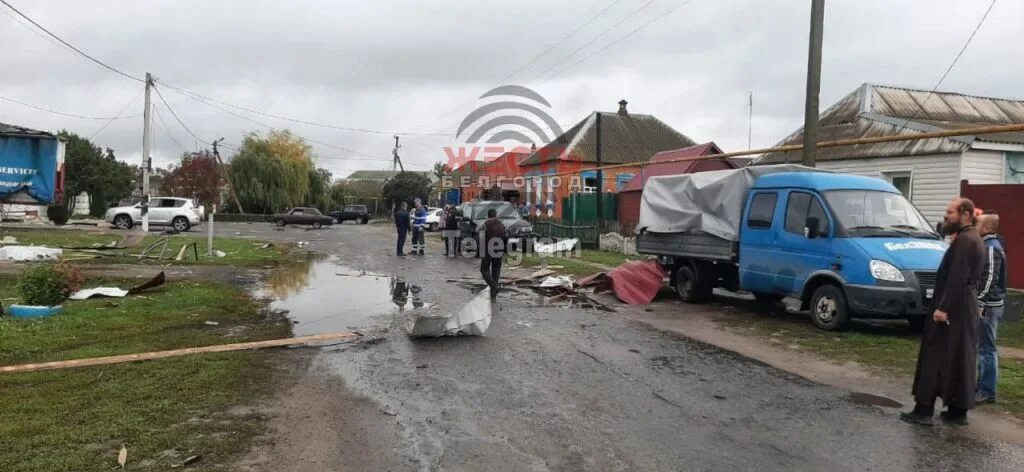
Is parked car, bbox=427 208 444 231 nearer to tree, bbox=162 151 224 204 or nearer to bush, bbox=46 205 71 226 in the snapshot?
bush, bbox=46 205 71 226

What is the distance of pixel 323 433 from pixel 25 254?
14550mm

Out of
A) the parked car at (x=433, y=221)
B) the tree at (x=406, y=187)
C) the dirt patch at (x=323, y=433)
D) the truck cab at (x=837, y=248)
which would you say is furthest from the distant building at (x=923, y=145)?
the tree at (x=406, y=187)

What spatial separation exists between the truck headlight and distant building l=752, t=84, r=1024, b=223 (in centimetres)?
651

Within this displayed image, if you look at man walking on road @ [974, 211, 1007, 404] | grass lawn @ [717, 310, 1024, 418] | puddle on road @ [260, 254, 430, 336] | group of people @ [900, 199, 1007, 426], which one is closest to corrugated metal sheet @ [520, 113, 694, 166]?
puddle on road @ [260, 254, 430, 336]

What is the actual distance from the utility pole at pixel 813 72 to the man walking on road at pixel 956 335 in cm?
689

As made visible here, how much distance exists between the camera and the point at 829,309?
29.4ft

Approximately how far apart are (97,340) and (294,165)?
2069 inches

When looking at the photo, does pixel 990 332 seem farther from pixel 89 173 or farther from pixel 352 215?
pixel 89 173

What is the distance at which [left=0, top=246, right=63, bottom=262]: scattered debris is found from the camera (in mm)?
15102

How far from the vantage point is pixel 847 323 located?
347 inches

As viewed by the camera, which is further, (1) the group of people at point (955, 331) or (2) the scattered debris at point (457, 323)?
(2) the scattered debris at point (457, 323)

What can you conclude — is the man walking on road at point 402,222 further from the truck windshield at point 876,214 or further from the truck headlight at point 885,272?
the truck headlight at point 885,272

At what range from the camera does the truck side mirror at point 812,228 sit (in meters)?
9.18

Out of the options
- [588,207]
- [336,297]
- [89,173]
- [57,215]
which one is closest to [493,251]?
[336,297]
